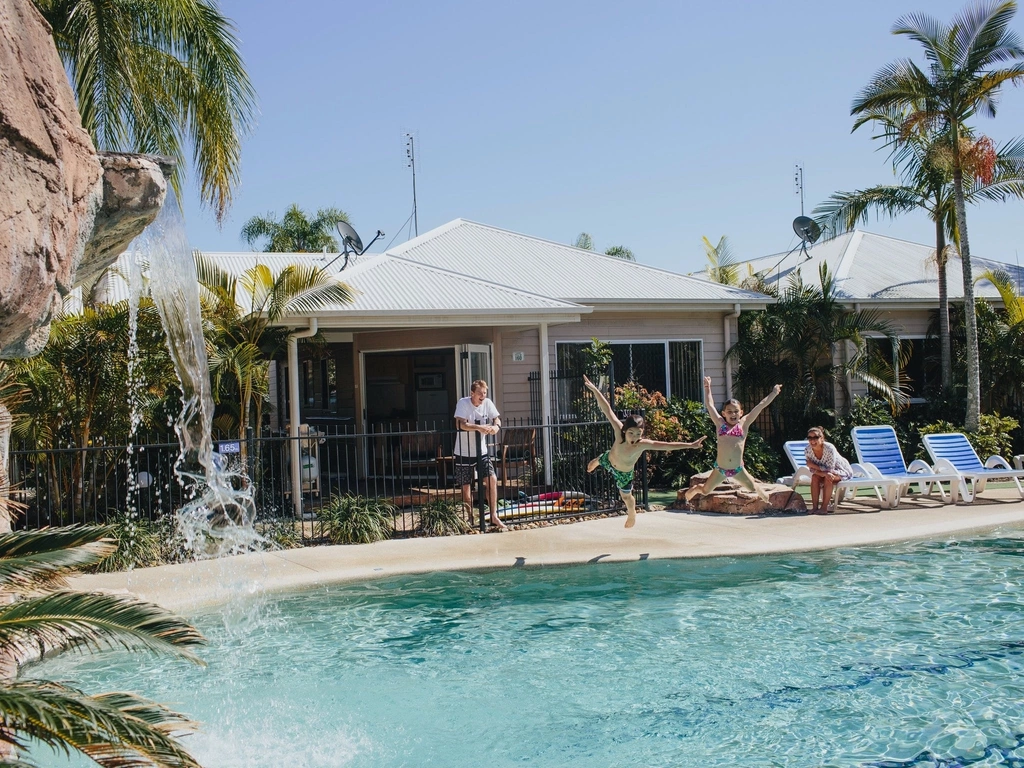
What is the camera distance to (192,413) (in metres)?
12.2

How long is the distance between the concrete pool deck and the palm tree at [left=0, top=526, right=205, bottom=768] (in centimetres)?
427

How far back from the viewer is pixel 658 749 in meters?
6.03

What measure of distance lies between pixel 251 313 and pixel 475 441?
3.69 meters

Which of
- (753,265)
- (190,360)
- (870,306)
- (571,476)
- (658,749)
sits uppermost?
(753,265)

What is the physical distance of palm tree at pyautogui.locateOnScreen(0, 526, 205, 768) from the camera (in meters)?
3.60

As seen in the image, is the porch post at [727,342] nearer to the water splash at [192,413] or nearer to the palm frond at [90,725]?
the water splash at [192,413]

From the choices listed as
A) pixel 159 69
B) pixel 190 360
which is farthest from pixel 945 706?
pixel 159 69

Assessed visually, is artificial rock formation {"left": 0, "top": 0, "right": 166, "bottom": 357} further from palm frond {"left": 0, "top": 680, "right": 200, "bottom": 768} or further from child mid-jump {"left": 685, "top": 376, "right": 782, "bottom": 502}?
child mid-jump {"left": 685, "top": 376, "right": 782, "bottom": 502}

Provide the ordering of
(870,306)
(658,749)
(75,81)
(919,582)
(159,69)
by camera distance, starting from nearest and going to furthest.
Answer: (658,749) → (919,582) → (75,81) → (159,69) → (870,306)

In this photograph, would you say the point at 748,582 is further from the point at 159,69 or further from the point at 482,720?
the point at 159,69

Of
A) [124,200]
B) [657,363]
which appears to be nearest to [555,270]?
[657,363]

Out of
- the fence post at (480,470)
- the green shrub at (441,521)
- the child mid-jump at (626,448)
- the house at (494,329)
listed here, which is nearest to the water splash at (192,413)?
the green shrub at (441,521)

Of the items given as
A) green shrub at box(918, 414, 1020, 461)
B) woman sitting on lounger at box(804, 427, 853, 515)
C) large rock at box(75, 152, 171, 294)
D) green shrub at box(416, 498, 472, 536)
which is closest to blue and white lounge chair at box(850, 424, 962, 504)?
woman sitting on lounger at box(804, 427, 853, 515)

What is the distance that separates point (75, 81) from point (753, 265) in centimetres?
2027
